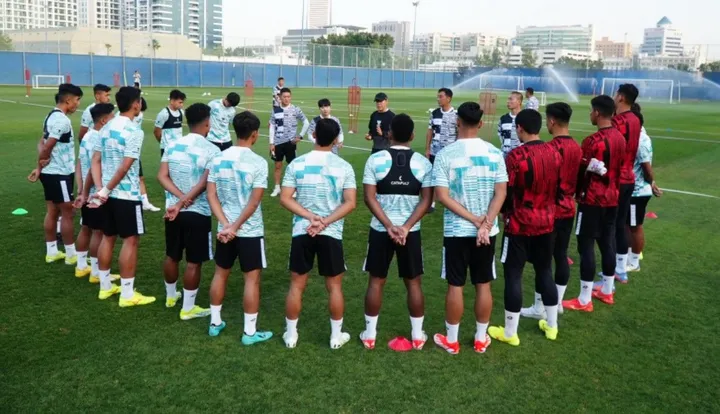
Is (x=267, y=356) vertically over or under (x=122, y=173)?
under

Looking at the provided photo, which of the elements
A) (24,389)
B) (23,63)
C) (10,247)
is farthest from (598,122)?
(23,63)

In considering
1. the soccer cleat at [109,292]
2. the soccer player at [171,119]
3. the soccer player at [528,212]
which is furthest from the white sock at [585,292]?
the soccer player at [171,119]

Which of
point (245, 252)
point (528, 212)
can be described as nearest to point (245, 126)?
point (245, 252)

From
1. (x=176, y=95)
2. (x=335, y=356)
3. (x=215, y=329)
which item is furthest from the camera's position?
(x=176, y=95)

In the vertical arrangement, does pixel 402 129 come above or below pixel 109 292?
above

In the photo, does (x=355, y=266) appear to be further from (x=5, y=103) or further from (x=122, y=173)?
(x=5, y=103)

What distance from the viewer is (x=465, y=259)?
5535mm

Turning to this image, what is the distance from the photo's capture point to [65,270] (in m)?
7.91

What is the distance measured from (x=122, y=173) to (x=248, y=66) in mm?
66345

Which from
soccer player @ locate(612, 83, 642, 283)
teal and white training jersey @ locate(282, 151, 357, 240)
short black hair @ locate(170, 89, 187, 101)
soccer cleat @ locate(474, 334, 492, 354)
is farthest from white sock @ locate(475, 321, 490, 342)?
short black hair @ locate(170, 89, 187, 101)

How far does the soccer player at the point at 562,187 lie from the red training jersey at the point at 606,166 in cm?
18

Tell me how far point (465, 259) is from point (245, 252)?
2.02m

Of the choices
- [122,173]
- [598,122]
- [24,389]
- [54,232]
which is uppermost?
[598,122]

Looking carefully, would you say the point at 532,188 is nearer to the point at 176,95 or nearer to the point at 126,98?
the point at 126,98
